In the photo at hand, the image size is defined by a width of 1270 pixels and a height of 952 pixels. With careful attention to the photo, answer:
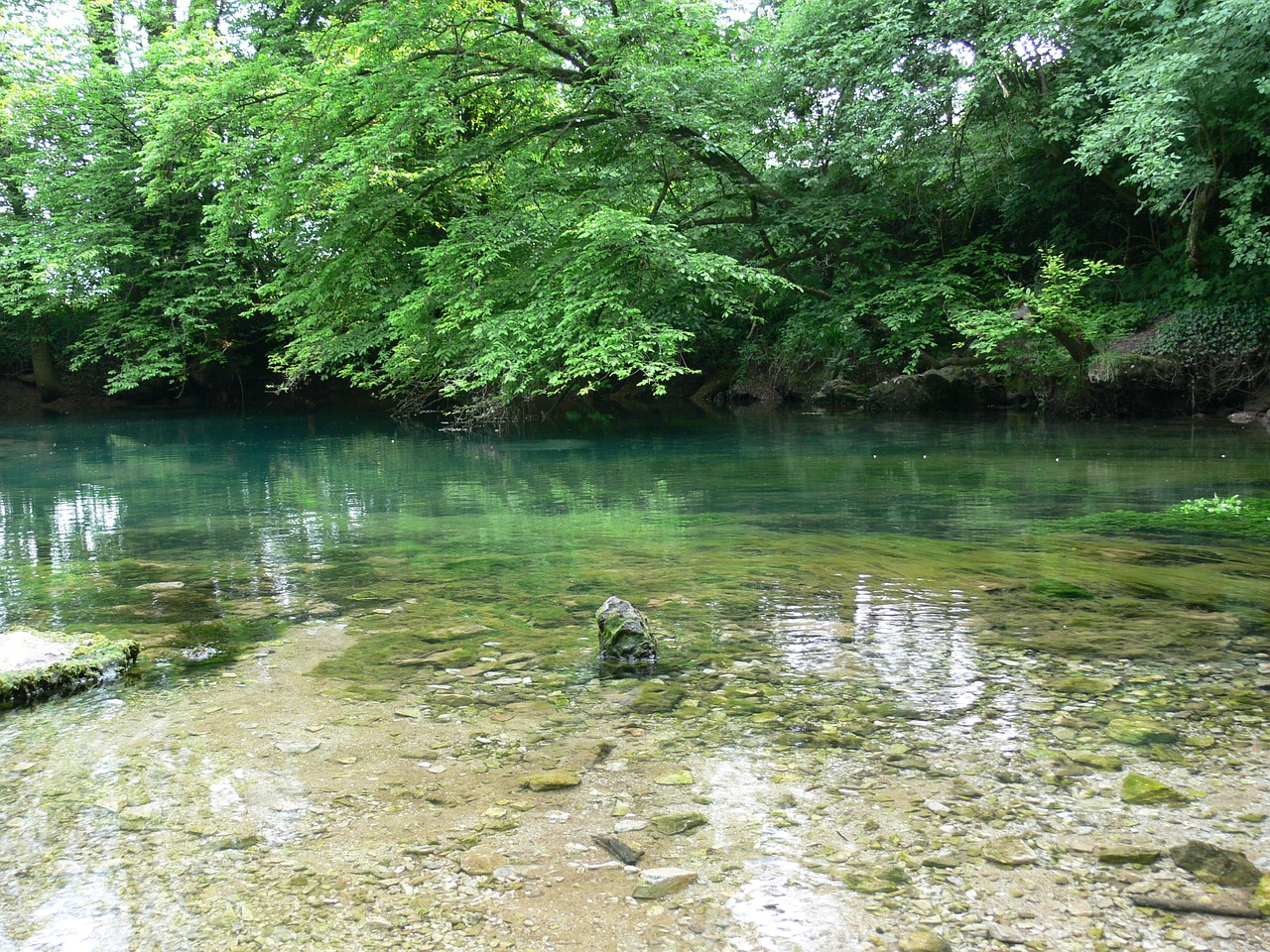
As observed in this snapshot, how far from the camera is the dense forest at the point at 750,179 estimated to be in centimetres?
1317

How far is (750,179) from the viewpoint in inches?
680

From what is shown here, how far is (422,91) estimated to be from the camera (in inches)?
539

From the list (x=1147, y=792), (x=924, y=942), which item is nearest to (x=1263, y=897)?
(x=1147, y=792)

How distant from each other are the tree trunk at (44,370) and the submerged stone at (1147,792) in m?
35.1

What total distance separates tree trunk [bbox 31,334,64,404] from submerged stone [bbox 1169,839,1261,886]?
35343 mm

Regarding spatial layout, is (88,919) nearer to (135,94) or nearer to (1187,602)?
(1187,602)

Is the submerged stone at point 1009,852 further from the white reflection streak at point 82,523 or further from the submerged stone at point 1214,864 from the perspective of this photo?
the white reflection streak at point 82,523

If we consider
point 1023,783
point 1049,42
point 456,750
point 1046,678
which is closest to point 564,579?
point 456,750

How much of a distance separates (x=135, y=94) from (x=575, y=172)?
1588 centimetres

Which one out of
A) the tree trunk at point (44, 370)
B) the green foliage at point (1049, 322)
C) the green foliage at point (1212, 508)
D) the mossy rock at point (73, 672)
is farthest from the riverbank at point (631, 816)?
the tree trunk at point (44, 370)

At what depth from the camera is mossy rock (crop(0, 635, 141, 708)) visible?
389cm

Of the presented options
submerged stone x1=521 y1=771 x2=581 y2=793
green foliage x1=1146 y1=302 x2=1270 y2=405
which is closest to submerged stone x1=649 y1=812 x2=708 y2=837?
submerged stone x1=521 y1=771 x2=581 y2=793

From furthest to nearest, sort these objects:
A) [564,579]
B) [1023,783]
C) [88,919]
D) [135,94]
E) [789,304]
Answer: [135,94] < [789,304] < [564,579] < [1023,783] < [88,919]

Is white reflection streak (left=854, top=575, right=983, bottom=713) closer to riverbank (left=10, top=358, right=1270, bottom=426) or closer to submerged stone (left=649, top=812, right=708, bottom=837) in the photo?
submerged stone (left=649, top=812, right=708, bottom=837)
